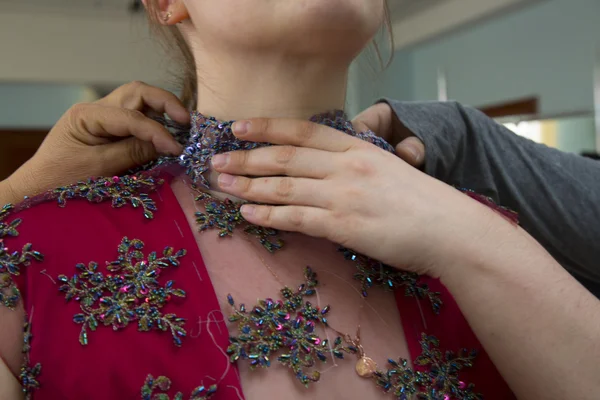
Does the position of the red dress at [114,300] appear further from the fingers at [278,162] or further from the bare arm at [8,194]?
the bare arm at [8,194]

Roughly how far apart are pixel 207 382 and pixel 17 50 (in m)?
6.02

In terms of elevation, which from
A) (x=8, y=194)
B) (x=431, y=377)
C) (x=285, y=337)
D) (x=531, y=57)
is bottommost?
(x=531, y=57)

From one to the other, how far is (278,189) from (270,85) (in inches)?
6.3

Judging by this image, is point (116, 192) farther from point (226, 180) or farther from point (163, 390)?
point (163, 390)

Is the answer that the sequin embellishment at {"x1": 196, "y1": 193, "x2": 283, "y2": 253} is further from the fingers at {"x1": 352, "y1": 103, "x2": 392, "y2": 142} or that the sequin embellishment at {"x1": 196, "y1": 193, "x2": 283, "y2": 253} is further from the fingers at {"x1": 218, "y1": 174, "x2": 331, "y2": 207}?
the fingers at {"x1": 352, "y1": 103, "x2": 392, "y2": 142}

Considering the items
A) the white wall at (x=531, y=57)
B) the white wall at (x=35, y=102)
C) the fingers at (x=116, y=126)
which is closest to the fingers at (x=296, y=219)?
the fingers at (x=116, y=126)

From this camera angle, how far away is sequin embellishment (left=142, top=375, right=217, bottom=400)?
63 cm

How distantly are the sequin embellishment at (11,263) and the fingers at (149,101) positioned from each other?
0.33 m

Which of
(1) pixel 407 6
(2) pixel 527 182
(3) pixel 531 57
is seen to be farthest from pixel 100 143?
(1) pixel 407 6

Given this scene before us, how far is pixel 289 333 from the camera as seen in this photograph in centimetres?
72

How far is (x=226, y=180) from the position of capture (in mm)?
791

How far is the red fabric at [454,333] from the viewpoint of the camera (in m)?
0.83

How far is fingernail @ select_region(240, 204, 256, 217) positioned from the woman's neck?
0.47 feet

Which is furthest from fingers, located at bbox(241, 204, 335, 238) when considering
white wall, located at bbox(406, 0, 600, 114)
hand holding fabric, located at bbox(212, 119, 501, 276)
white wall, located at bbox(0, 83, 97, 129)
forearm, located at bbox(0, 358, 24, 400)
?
white wall, located at bbox(0, 83, 97, 129)
